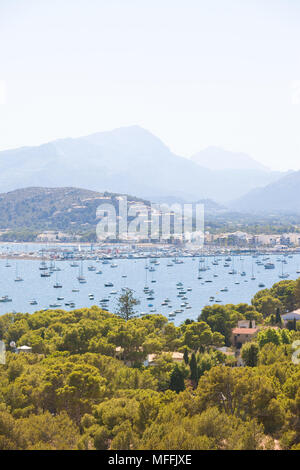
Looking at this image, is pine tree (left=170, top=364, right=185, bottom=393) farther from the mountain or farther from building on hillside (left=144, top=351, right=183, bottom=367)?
the mountain

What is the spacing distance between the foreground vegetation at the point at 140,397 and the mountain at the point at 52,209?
94286mm

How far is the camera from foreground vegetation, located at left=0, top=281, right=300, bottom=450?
11.4 metres

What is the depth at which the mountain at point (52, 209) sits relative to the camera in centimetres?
12131

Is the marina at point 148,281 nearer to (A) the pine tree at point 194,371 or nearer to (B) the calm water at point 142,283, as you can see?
(B) the calm water at point 142,283

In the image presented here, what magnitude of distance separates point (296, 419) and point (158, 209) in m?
114

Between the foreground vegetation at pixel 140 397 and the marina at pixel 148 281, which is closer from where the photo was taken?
the foreground vegetation at pixel 140 397

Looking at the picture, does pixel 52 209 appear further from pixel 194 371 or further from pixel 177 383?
pixel 177 383

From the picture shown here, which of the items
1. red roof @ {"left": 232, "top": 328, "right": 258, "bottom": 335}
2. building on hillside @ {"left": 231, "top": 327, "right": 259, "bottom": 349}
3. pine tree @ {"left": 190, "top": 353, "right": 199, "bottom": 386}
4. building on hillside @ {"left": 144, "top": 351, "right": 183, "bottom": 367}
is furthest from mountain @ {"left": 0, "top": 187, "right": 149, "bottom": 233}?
pine tree @ {"left": 190, "top": 353, "right": 199, "bottom": 386}

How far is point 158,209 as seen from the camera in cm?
12662

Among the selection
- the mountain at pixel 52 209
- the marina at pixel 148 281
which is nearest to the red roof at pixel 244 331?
the marina at pixel 148 281

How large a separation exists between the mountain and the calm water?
4137cm

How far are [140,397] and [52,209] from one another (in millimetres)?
119893

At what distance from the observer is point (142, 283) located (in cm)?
5912
